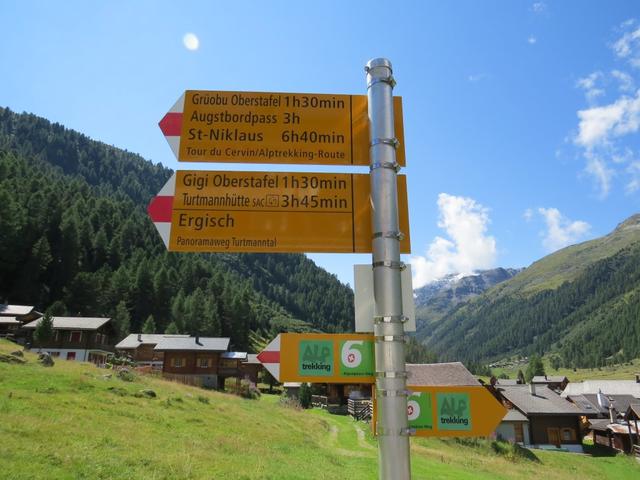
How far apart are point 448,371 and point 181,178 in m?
53.2

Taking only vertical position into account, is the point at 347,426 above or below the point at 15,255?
below

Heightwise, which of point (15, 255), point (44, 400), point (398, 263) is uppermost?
point (15, 255)

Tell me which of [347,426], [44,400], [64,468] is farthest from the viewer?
[347,426]

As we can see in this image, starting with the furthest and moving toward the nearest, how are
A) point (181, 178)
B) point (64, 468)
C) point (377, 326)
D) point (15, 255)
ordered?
point (15, 255), point (64, 468), point (181, 178), point (377, 326)

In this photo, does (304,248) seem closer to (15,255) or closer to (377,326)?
(377,326)

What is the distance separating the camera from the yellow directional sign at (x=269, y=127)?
4.27m

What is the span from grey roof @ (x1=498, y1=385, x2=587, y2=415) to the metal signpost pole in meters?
65.5

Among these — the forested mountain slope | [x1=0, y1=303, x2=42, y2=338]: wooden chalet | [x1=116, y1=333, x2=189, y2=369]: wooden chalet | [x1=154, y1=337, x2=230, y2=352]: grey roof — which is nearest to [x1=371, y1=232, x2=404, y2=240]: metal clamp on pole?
[x1=154, y1=337, x2=230, y2=352]: grey roof

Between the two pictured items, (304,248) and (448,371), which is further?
(448,371)

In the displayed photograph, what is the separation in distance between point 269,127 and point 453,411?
10.5 feet

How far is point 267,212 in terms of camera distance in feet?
13.4

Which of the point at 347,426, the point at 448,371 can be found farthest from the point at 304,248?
the point at 448,371

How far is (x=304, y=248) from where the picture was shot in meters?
3.95

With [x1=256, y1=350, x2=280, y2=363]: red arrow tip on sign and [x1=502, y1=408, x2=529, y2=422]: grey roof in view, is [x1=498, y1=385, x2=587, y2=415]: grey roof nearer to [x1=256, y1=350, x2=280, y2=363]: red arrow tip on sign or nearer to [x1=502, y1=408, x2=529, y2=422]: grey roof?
[x1=502, y1=408, x2=529, y2=422]: grey roof
